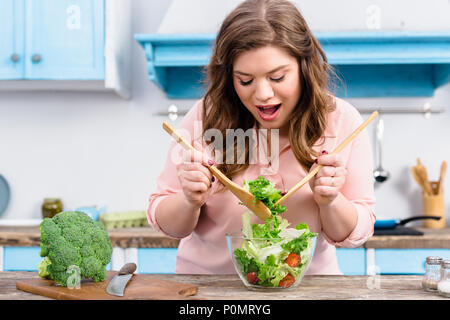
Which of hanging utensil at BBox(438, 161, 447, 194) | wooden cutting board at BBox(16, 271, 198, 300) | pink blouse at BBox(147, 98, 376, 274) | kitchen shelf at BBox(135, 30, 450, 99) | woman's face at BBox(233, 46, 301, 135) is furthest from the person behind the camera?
hanging utensil at BBox(438, 161, 447, 194)

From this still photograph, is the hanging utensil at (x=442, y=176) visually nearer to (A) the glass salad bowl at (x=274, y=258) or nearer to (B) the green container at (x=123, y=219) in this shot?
(B) the green container at (x=123, y=219)

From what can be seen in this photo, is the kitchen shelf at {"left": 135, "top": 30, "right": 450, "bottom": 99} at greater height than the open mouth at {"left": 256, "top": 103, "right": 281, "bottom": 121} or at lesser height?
greater

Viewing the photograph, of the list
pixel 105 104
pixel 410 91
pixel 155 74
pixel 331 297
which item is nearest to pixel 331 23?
pixel 410 91

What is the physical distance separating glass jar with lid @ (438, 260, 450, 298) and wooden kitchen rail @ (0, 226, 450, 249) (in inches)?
53.2

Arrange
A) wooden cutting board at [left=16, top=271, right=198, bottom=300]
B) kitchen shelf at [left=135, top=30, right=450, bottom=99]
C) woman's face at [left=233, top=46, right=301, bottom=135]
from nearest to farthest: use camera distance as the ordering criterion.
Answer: wooden cutting board at [left=16, top=271, right=198, bottom=300] → woman's face at [left=233, top=46, right=301, bottom=135] → kitchen shelf at [left=135, top=30, right=450, bottom=99]

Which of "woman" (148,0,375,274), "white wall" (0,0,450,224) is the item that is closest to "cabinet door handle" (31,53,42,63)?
"white wall" (0,0,450,224)

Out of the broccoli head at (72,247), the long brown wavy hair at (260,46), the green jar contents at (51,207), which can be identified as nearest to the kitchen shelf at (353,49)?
the green jar contents at (51,207)

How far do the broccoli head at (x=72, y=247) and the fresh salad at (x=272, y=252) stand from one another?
296mm

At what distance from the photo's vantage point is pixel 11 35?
2842 mm

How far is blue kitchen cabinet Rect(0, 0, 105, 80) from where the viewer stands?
280cm

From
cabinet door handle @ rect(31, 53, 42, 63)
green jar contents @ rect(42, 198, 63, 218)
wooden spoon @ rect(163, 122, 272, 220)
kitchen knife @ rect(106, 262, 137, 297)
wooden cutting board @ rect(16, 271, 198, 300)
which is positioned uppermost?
cabinet door handle @ rect(31, 53, 42, 63)

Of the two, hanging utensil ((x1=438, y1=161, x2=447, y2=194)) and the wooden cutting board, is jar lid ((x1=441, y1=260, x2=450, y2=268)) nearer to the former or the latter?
the wooden cutting board

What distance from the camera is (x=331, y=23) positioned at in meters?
2.81

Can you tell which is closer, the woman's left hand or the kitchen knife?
the kitchen knife
